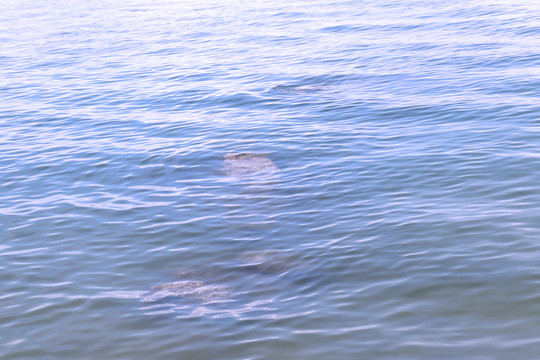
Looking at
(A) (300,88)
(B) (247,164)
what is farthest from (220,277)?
(A) (300,88)

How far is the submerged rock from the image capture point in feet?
36.2

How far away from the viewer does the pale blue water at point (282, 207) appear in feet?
22.0

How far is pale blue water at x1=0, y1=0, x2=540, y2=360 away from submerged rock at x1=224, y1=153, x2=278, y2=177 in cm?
13

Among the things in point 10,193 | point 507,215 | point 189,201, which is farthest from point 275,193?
point 10,193

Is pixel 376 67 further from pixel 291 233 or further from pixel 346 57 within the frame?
pixel 291 233

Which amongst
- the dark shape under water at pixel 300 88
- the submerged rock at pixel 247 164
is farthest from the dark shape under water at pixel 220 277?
the dark shape under water at pixel 300 88

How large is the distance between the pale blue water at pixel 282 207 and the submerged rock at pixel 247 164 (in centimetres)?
13

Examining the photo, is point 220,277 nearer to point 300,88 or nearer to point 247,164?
point 247,164

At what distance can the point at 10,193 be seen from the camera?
433 inches

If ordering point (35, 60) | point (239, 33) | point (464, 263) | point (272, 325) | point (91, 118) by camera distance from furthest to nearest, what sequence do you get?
1. point (239, 33)
2. point (35, 60)
3. point (91, 118)
4. point (464, 263)
5. point (272, 325)

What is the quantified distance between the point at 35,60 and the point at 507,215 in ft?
58.7

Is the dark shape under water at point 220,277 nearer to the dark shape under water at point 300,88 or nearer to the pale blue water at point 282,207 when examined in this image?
the pale blue water at point 282,207

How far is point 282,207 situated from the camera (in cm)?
950

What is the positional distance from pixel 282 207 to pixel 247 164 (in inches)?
80.6
